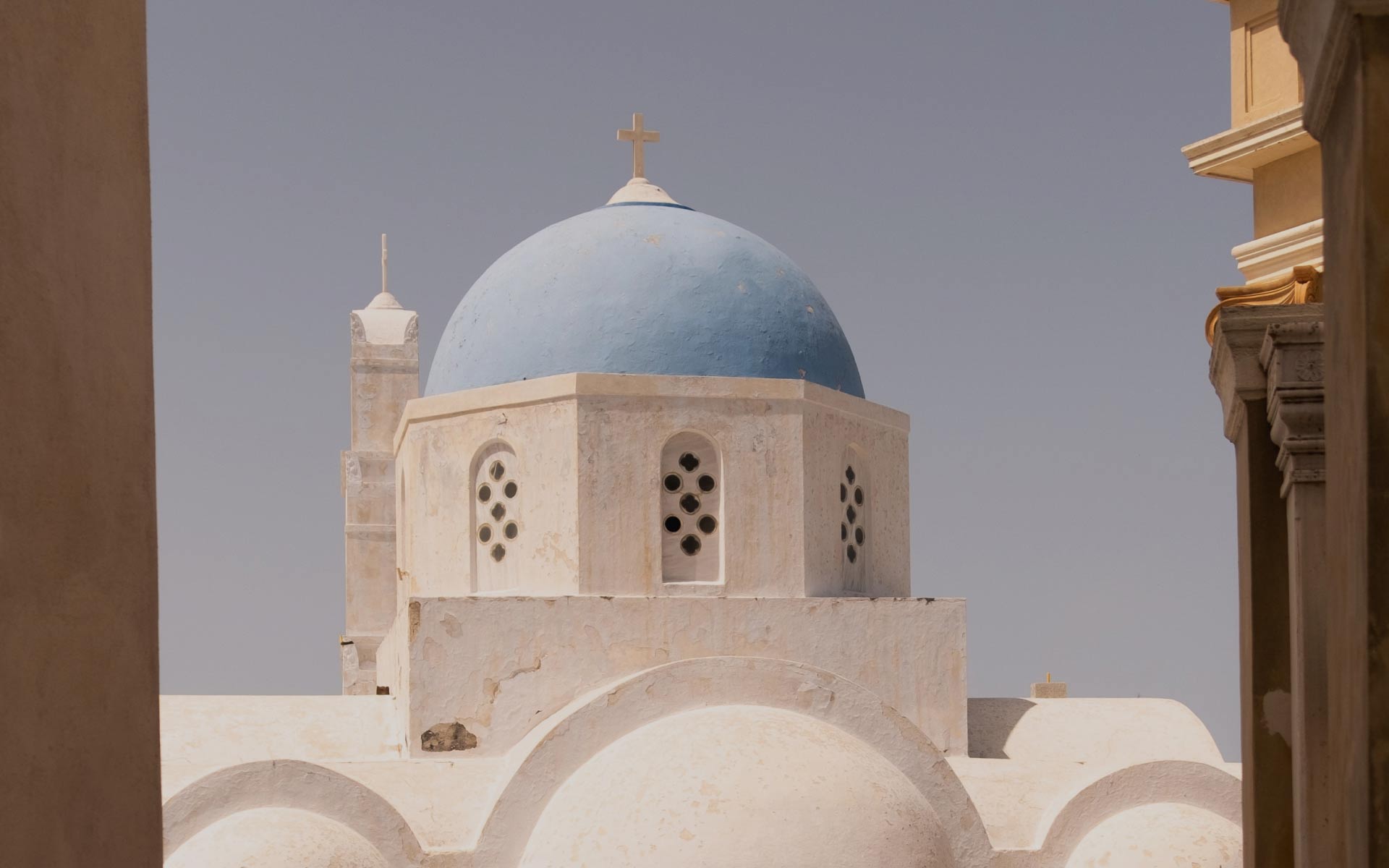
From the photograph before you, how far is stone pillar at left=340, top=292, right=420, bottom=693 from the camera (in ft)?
52.3

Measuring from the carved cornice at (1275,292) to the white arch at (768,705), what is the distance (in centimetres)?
511

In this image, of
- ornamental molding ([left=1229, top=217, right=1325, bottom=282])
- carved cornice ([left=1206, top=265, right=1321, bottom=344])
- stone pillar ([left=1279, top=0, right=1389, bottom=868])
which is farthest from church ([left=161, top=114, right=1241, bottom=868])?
stone pillar ([left=1279, top=0, right=1389, bottom=868])

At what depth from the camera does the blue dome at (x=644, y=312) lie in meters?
12.0

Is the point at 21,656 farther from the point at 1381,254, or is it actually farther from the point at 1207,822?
the point at 1207,822

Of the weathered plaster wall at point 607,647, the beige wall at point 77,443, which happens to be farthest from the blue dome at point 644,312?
the beige wall at point 77,443

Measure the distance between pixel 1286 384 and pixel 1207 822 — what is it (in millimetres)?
6906

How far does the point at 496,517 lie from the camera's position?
11875 millimetres

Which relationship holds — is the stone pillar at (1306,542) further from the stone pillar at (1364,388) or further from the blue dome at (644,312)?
the blue dome at (644,312)

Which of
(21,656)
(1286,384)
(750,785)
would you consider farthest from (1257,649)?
(750,785)

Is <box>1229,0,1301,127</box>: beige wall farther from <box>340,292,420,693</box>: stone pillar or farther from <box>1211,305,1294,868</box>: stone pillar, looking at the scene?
<box>340,292,420,693</box>: stone pillar

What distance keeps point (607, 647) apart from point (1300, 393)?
735 centimetres

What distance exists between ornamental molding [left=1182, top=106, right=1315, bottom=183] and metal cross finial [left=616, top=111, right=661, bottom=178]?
6.68m

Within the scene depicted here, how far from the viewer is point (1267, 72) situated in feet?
23.9

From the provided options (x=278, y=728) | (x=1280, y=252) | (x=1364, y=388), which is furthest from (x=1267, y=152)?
(x=278, y=728)
